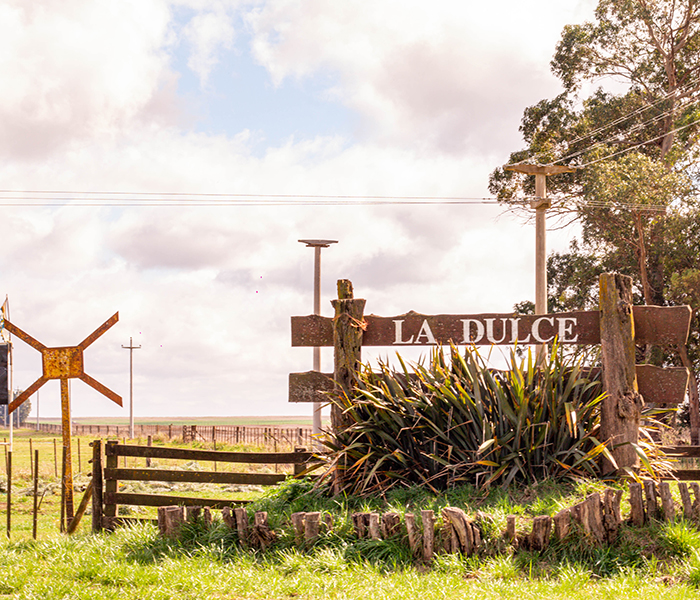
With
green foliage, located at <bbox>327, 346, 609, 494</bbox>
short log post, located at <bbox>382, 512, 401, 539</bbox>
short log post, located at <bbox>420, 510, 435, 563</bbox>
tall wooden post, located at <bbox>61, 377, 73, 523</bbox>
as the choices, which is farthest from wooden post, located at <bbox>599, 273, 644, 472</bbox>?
tall wooden post, located at <bbox>61, 377, 73, 523</bbox>

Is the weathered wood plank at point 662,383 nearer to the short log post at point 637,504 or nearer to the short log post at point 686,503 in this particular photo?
the short log post at point 686,503

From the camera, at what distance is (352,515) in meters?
6.55

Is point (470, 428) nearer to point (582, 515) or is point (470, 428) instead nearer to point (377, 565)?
point (582, 515)

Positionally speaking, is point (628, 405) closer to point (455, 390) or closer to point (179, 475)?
point (455, 390)

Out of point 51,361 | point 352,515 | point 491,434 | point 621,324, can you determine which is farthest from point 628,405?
point 51,361

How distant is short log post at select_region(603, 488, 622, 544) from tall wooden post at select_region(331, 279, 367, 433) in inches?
130

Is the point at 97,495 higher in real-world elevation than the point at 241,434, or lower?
higher

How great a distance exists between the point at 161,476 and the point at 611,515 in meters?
5.45

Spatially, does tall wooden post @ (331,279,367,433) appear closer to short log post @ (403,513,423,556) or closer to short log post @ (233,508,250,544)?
short log post @ (233,508,250,544)

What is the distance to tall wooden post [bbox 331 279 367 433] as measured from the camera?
857cm

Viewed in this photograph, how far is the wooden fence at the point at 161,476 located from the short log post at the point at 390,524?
2.38 meters

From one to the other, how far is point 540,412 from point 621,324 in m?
1.59

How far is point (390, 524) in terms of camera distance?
632 cm

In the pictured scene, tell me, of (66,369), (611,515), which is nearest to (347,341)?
(611,515)
